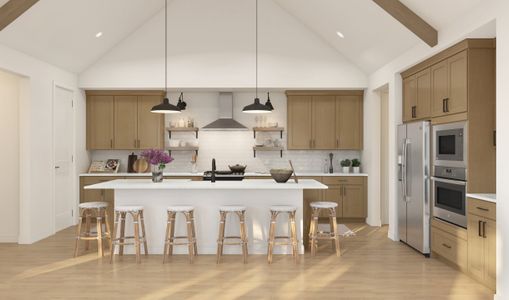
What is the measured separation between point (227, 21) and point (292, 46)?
1.23 meters

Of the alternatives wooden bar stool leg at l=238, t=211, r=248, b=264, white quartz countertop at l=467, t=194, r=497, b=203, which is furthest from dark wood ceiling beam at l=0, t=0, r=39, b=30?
white quartz countertop at l=467, t=194, r=497, b=203

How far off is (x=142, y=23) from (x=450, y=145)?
5644 mm

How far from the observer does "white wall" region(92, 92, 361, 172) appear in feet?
30.1

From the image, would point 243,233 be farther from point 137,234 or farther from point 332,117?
point 332,117

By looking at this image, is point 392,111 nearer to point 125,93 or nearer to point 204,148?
point 204,148

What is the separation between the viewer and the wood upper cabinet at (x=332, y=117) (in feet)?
29.0

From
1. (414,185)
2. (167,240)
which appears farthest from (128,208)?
(414,185)

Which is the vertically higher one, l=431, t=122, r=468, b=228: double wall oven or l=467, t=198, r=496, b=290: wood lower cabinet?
l=431, t=122, r=468, b=228: double wall oven

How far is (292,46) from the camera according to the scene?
333 inches

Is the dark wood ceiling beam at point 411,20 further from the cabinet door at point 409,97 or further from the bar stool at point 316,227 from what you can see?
the bar stool at point 316,227

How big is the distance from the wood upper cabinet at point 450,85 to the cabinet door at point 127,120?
17.5 feet

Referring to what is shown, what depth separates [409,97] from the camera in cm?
659

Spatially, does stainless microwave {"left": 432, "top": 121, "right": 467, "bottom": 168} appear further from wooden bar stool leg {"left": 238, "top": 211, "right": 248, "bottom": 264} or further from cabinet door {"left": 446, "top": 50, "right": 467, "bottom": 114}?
wooden bar stool leg {"left": 238, "top": 211, "right": 248, "bottom": 264}

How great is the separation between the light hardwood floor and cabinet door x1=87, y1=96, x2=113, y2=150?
2930 millimetres
